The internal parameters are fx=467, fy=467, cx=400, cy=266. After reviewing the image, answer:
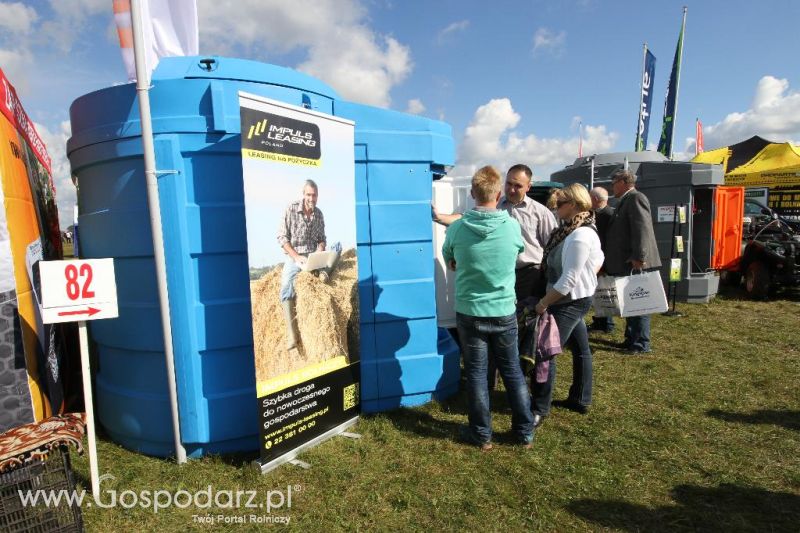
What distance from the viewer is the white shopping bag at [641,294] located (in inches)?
199

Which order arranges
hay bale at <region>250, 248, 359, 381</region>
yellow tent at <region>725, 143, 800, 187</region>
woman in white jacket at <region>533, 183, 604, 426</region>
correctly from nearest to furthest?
hay bale at <region>250, 248, 359, 381</region>
woman in white jacket at <region>533, 183, 604, 426</region>
yellow tent at <region>725, 143, 800, 187</region>

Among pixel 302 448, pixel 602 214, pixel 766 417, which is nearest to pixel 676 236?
pixel 602 214

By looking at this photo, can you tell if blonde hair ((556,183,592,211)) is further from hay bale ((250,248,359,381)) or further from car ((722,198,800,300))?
car ((722,198,800,300))

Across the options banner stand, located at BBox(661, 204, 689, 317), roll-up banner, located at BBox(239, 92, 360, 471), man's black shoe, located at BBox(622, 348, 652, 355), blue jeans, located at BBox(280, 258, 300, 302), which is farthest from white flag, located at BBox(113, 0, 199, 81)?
banner stand, located at BBox(661, 204, 689, 317)

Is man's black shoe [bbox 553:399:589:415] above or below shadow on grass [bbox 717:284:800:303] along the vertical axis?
below

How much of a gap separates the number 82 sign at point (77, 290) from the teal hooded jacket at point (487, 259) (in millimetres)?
2223

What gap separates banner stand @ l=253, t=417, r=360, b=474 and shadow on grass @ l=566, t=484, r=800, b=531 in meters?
1.71

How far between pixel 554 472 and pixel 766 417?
6.90ft

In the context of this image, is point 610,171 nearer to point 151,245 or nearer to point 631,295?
point 631,295

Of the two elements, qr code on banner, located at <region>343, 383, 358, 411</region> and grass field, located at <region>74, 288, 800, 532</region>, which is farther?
qr code on banner, located at <region>343, 383, 358, 411</region>

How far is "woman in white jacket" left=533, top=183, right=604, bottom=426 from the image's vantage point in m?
3.34

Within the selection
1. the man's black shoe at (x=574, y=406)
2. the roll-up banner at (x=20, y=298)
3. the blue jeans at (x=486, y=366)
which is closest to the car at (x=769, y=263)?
the man's black shoe at (x=574, y=406)

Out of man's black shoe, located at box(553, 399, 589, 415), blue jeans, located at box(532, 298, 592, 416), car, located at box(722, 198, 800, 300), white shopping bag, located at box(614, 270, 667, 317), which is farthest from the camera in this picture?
car, located at box(722, 198, 800, 300)

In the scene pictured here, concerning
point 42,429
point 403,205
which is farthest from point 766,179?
point 42,429
